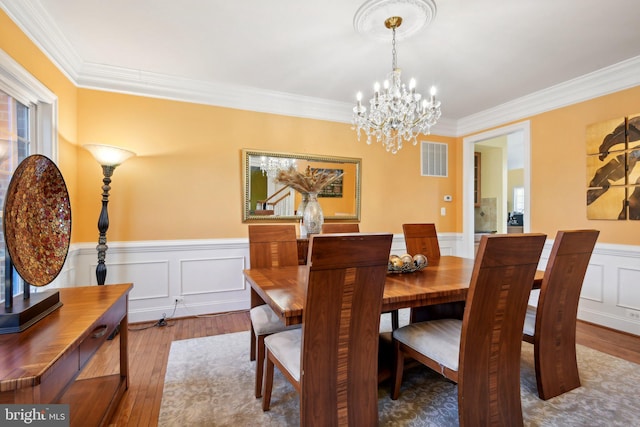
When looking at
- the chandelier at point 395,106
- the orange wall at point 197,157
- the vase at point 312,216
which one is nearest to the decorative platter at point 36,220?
the orange wall at point 197,157

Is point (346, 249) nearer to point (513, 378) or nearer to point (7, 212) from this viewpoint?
point (513, 378)

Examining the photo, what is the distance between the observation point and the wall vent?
4410 mm

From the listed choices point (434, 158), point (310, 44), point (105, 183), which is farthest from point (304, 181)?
point (434, 158)

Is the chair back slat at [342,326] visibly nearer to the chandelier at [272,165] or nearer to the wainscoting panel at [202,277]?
the wainscoting panel at [202,277]

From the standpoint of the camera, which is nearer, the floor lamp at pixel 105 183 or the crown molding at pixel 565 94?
the floor lamp at pixel 105 183

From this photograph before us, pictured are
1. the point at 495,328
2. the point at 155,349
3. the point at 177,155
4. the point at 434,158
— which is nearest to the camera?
the point at 495,328

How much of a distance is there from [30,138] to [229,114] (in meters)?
1.71

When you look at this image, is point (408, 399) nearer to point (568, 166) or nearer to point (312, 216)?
point (312, 216)

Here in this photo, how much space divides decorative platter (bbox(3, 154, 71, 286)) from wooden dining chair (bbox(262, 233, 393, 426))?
43.6 inches

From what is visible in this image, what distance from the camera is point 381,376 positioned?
1853 millimetres

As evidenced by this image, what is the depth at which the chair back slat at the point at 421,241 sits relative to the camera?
2787mm

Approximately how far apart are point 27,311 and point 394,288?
5.27ft

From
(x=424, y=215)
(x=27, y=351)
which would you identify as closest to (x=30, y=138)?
(x=27, y=351)

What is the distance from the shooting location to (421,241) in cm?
282
